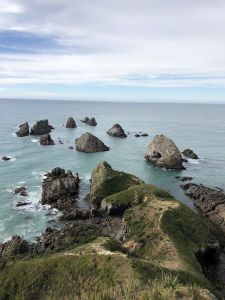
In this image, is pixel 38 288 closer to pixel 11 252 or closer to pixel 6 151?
pixel 11 252

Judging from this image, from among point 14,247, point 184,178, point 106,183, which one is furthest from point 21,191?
point 184,178

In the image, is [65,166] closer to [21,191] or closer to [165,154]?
[21,191]

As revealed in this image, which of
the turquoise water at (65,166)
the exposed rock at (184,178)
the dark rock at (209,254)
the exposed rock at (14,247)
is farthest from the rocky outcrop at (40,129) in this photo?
the dark rock at (209,254)

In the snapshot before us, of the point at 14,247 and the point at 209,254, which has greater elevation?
the point at 209,254

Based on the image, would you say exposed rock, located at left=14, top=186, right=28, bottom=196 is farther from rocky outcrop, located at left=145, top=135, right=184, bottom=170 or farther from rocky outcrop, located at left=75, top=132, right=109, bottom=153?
rocky outcrop, located at left=75, top=132, right=109, bottom=153

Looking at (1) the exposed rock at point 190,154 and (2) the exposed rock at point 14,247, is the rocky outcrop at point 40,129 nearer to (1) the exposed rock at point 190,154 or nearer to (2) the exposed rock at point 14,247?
(1) the exposed rock at point 190,154

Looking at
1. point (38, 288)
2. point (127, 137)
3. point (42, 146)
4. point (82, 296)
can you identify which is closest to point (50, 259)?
point (38, 288)

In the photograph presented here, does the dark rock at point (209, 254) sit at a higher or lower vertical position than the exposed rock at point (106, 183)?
lower
